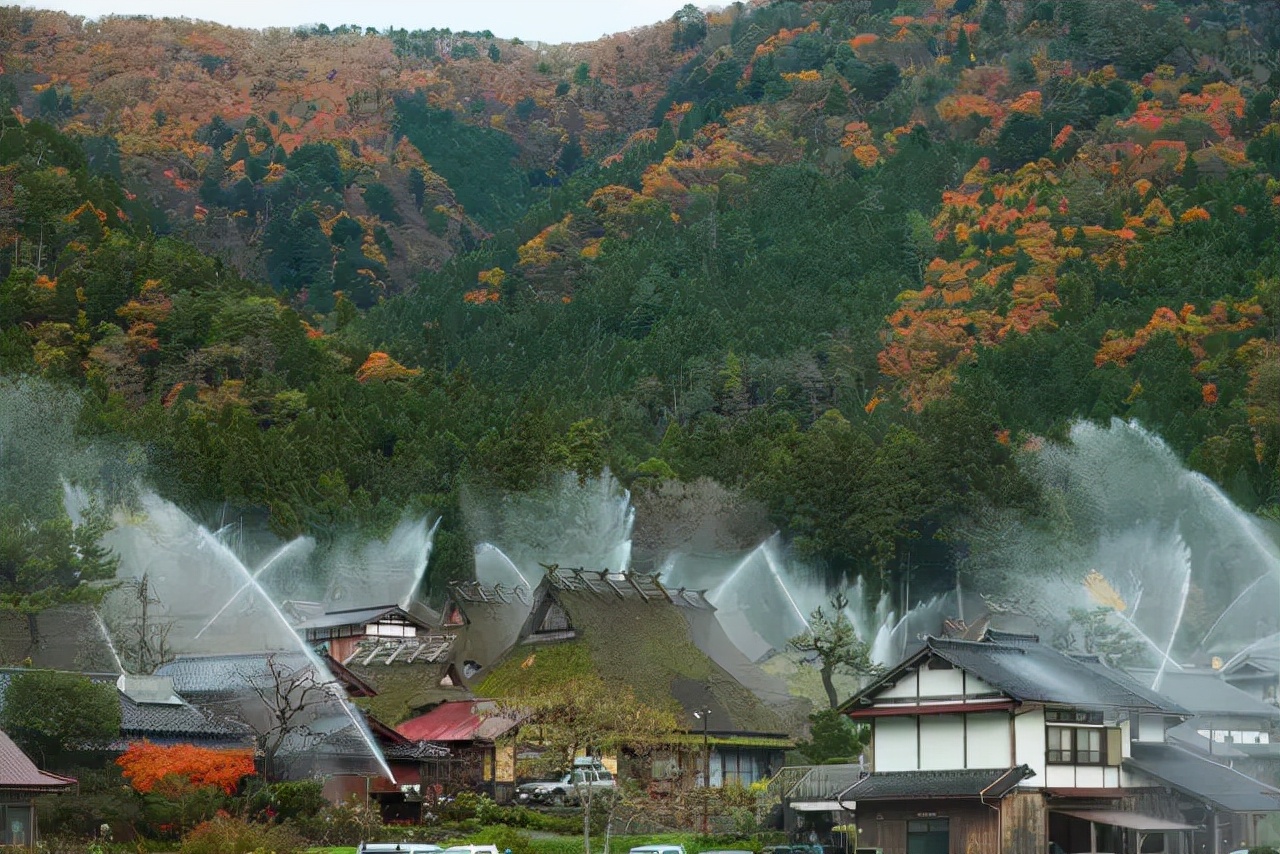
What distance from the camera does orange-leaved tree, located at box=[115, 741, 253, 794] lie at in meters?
54.0

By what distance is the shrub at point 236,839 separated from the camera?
48906 millimetres

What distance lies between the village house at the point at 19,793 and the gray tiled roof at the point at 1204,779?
2921 cm

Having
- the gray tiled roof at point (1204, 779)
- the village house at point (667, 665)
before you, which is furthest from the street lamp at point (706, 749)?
the gray tiled roof at point (1204, 779)

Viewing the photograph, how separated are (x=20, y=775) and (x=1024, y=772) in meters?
25.9

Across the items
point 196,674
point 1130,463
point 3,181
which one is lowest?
point 196,674

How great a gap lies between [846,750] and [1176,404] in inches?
2636

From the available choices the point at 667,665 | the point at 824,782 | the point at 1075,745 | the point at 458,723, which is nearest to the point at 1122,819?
the point at 1075,745

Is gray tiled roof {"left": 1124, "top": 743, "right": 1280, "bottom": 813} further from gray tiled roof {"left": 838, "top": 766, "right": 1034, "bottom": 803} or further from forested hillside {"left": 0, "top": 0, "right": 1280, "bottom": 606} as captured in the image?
forested hillside {"left": 0, "top": 0, "right": 1280, "bottom": 606}

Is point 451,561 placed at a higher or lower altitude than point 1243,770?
higher

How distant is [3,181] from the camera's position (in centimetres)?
15050

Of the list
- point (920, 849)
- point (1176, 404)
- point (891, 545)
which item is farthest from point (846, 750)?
point (1176, 404)

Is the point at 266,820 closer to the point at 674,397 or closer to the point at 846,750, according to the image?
the point at 846,750

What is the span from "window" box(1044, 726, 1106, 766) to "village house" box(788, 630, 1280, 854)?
0.04 m

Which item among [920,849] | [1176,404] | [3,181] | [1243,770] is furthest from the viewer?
[3,181]
